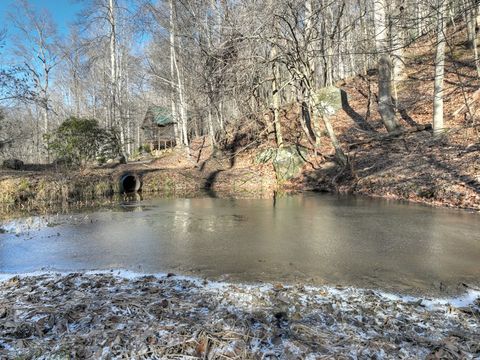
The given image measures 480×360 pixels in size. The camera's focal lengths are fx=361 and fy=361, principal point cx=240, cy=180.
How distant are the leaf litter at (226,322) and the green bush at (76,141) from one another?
13564 mm

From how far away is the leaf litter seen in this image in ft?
9.16

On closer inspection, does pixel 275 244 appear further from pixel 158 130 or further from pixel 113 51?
pixel 158 130

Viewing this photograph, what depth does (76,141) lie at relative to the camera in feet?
55.1

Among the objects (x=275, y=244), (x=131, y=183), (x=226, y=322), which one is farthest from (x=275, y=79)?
(x=226, y=322)

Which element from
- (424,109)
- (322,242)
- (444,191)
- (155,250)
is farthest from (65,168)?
(424,109)

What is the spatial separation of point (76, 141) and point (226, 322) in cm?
1578

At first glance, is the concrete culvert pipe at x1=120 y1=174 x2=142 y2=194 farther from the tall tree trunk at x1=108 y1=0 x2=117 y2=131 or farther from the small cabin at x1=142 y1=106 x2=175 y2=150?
the small cabin at x1=142 y1=106 x2=175 y2=150

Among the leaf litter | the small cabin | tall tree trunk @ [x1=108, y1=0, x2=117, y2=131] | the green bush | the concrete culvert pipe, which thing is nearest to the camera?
the leaf litter

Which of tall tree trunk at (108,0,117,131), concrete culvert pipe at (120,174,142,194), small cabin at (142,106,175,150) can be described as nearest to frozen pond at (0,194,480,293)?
concrete culvert pipe at (120,174,142,194)

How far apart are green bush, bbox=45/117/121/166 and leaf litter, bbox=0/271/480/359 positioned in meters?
13.6

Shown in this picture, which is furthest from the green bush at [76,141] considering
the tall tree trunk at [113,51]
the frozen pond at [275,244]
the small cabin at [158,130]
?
the small cabin at [158,130]

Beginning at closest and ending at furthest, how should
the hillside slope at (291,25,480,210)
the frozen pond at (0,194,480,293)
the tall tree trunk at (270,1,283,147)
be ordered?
1. the frozen pond at (0,194,480,293)
2. the hillside slope at (291,25,480,210)
3. the tall tree trunk at (270,1,283,147)

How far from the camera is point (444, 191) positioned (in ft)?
33.6

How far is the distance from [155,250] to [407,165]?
978 centimetres
